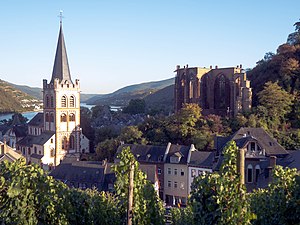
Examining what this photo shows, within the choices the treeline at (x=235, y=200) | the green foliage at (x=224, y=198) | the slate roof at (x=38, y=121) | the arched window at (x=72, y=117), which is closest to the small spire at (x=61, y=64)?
the arched window at (x=72, y=117)

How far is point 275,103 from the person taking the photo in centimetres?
5241

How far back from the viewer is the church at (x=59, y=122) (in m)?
61.7

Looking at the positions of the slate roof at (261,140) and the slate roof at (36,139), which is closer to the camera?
the slate roof at (261,140)

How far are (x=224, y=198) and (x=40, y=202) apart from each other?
596cm

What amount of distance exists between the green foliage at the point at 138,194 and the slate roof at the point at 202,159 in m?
26.0

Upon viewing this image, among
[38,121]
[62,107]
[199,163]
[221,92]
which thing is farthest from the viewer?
[38,121]

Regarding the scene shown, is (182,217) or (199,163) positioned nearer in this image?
(182,217)

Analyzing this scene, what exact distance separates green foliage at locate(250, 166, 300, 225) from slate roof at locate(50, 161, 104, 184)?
2712 cm

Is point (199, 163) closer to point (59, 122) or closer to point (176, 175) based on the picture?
point (176, 175)

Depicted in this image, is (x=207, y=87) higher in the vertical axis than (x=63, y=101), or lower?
higher

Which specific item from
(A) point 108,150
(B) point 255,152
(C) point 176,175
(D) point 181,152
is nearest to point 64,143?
(A) point 108,150

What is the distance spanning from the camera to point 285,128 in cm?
5103

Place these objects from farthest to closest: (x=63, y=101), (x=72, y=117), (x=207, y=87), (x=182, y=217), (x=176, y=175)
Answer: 1. (x=72, y=117)
2. (x=63, y=101)
3. (x=207, y=87)
4. (x=176, y=175)
5. (x=182, y=217)

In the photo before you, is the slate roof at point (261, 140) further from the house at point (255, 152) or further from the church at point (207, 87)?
the church at point (207, 87)
